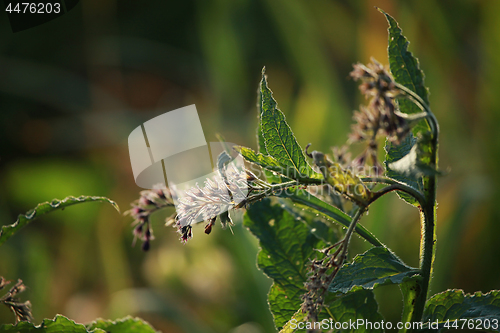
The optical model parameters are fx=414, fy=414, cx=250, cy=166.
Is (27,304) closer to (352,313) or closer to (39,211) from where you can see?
(39,211)

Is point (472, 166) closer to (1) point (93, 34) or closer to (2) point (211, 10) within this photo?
(2) point (211, 10)

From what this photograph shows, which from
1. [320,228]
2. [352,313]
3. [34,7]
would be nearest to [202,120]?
[34,7]

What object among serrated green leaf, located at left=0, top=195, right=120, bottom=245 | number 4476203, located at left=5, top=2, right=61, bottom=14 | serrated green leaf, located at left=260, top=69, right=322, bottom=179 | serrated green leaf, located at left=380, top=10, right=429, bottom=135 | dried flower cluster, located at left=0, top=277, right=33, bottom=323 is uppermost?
number 4476203, located at left=5, top=2, right=61, bottom=14

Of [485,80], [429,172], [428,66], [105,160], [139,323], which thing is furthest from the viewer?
[105,160]

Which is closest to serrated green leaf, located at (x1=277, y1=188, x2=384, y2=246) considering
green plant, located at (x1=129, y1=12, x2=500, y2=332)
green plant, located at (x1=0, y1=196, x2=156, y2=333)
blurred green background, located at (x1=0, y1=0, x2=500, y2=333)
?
green plant, located at (x1=129, y1=12, x2=500, y2=332)

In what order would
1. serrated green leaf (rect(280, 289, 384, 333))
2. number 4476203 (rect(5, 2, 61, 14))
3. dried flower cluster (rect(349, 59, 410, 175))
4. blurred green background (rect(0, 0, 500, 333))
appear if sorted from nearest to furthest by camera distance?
dried flower cluster (rect(349, 59, 410, 175)), serrated green leaf (rect(280, 289, 384, 333)), number 4476203 (rect(5, 2, 61, 14)), blurred green background (rect(0, 0, 500, 333))

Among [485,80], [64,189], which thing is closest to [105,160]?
[64,189]

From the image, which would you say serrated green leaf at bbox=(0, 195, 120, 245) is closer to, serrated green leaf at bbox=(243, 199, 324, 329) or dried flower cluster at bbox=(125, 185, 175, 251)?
dried flower cluster at bbox=(125, 185, 175, 251)

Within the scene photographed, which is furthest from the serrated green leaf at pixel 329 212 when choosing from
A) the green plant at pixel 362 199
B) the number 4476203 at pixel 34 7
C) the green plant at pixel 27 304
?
the number 4476203 at pixel 34 7
